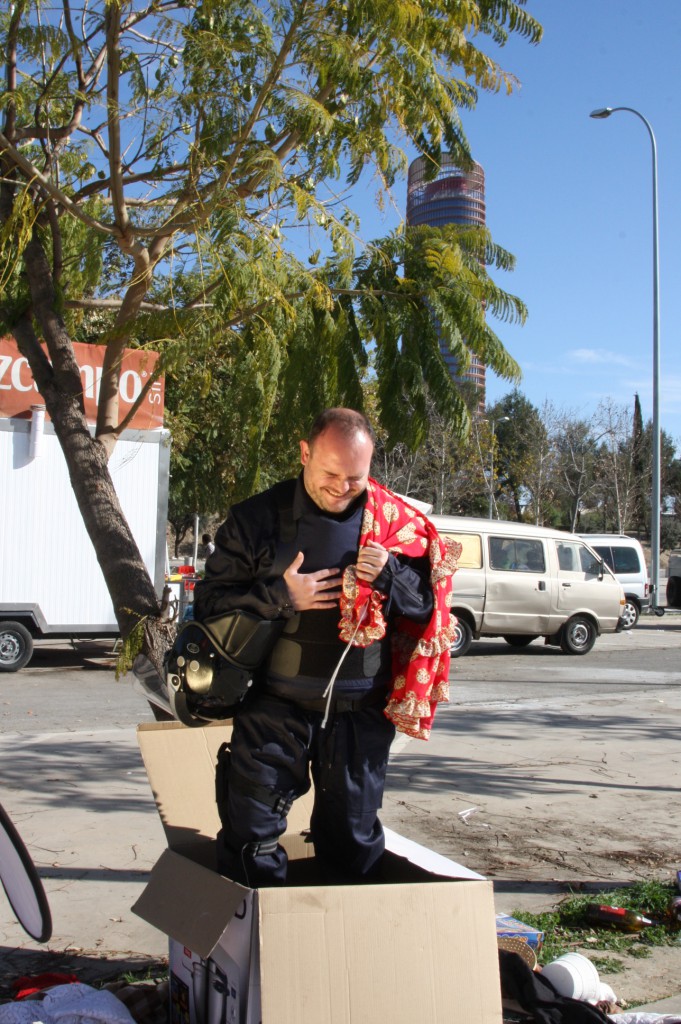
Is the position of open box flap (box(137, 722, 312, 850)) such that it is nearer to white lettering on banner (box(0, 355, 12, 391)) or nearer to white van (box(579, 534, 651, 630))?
white lettering on banner (box(0, 355, 12, 391))

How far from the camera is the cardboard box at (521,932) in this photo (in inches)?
134

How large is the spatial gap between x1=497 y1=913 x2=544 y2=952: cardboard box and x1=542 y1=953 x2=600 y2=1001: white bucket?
0.19 metres

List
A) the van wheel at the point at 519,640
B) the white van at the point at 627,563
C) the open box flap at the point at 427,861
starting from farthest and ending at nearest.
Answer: the white van at the point at 627,563
the van wheel at the point at 519,640
the open box flap at the point at 427,861

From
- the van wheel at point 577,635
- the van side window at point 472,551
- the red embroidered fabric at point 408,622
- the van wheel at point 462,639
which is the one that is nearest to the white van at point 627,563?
the van wheel at point 577,635

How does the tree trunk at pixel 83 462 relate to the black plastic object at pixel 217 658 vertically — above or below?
above

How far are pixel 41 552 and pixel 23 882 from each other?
9.53 m

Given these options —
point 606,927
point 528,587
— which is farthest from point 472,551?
point 606,927

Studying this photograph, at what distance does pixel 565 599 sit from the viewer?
50.6 feet

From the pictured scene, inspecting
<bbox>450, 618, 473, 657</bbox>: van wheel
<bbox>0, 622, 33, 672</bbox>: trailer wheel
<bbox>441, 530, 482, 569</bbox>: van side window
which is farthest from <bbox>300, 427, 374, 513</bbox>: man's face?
<bbox>441, 530, 482, 569</bbox>: van side window

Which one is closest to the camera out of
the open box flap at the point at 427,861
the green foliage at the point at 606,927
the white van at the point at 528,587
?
the open box flap at the point at 427,861

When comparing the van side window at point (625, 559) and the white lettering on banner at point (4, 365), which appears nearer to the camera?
the white lettering on banner at point (4, 365)

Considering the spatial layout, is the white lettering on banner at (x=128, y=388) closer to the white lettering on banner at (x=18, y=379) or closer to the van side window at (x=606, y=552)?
the white lettering on banner at (x=18, y=379)

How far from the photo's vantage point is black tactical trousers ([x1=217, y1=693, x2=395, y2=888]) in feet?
8.92

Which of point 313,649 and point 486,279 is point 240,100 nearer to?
point 486,279
